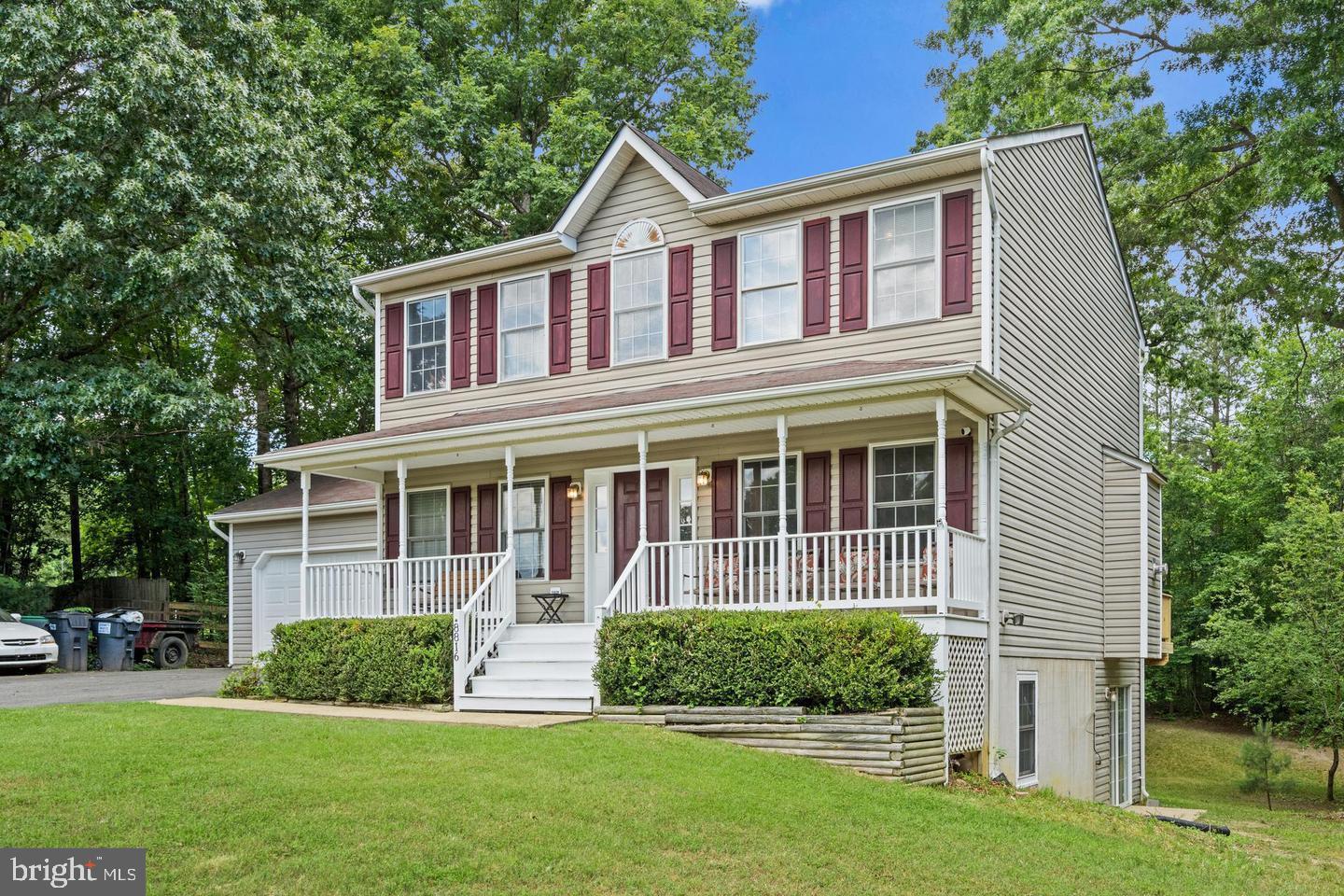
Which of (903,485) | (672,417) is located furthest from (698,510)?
(903,485)

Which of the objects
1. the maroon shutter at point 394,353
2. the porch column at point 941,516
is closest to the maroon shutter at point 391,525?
the maroon shutter at point 394,353

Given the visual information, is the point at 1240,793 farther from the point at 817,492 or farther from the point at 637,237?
the point at 637,237

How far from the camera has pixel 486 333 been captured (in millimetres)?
17547

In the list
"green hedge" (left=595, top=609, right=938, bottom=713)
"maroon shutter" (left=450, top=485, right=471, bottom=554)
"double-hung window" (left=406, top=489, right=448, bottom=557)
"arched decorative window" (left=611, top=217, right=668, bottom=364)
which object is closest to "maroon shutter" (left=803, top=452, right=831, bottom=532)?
"green hedge" (left=595, top=609, right=938, bottom=713)

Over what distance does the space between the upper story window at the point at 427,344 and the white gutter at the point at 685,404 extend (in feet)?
8.23

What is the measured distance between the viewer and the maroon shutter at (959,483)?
1316cm

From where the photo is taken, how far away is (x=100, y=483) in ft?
95.6

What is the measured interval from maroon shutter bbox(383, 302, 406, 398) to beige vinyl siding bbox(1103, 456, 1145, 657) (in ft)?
34.7

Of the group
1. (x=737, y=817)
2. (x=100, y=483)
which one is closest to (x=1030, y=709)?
(x=737, y=817)

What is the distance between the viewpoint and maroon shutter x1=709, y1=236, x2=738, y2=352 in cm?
1529

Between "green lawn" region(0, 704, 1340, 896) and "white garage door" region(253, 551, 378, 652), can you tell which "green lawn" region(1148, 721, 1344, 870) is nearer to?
"green lawn" region(0, 704, 1340, 896)

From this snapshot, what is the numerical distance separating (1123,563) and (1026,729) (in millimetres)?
3686

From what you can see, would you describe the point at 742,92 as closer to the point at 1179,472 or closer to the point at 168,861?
the point at 1179,472

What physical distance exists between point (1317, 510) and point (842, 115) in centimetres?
8100
